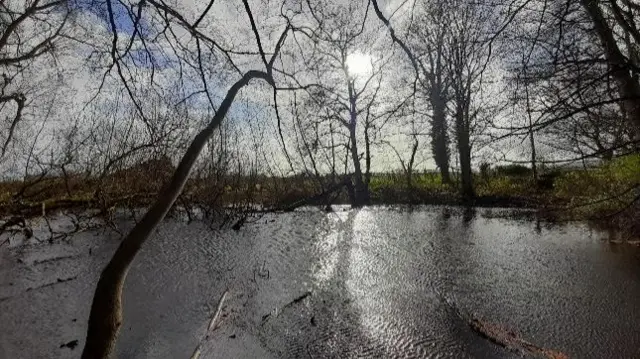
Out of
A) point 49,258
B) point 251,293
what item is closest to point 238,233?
point 49,258

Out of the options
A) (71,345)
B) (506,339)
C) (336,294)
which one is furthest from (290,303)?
(506,339)

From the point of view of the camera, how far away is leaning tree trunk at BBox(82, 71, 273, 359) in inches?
98.4

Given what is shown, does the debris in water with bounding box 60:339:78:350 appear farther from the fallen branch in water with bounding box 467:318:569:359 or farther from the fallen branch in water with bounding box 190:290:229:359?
the fallen branch in water with bounding box 467:318:569:359

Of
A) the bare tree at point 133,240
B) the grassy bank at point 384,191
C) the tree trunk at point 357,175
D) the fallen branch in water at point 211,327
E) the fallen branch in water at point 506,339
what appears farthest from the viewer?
the tree trunk at point 357,175

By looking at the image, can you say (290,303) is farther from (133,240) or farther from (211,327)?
(133,240)

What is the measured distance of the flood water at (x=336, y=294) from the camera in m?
Result: 5.52

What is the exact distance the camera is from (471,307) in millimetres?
6895

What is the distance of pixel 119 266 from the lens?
8.25 feet

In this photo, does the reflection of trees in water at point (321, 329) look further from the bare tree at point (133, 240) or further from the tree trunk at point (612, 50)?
the tree trunk at point (612, 50)

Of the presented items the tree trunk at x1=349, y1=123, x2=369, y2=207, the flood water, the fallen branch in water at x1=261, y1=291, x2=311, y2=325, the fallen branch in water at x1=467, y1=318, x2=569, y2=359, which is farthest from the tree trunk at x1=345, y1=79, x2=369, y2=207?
the fallen branch in water at x1=467, y1=318, x2=569, y2=359

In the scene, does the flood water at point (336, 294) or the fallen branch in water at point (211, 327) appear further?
the flood water at point (336, 294)

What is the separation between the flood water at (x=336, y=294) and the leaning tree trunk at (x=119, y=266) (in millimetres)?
2691

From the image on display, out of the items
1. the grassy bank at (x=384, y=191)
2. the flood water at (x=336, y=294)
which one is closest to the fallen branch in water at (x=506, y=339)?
the flood water at (x=336, y=294)

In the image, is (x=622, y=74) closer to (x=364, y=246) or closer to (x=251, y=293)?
(x=251, y=293)
